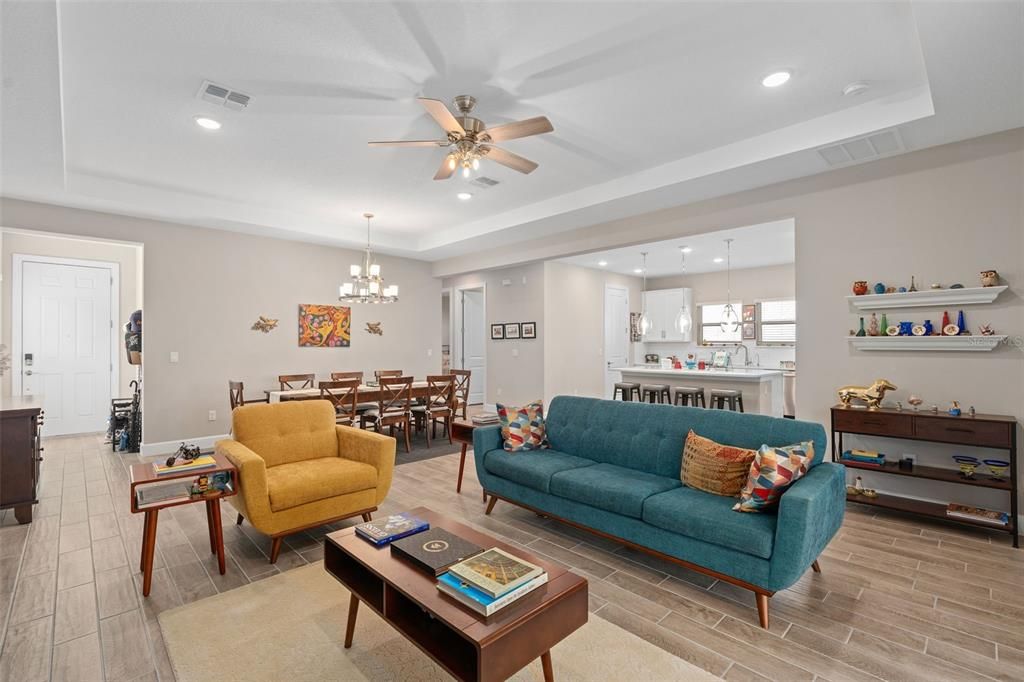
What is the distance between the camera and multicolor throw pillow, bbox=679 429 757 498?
8.48 ft

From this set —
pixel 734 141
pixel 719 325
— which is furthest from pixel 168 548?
pixel 719 325

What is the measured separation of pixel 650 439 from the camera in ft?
10.4

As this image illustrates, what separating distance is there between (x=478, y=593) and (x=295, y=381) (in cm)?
561

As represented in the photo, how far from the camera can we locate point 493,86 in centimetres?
311

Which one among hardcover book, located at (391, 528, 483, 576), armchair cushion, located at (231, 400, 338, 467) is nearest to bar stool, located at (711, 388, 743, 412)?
armchair cushion, located at (231, 400, 338, 467)

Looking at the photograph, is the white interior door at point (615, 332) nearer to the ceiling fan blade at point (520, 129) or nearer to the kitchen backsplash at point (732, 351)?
the kitchen backsplash at point (732, 351)

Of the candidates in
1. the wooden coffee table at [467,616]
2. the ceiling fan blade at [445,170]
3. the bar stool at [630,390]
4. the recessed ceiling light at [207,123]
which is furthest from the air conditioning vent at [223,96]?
the bar stool at [630,390]

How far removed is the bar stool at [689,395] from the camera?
593cm

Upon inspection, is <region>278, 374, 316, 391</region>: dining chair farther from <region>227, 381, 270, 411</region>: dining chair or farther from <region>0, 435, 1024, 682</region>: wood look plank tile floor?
<region>0, 435, 1024, 682</region>: wood look plank tile floor

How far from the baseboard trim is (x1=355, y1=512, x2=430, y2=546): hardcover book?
15.6 ft

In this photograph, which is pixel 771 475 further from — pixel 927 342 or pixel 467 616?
pixel 927 342

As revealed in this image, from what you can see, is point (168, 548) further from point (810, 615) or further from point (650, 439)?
point (810, 615)

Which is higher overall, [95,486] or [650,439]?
[650,439]

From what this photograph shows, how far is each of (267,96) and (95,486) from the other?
3829 mm
